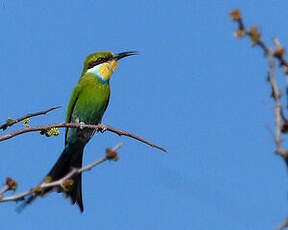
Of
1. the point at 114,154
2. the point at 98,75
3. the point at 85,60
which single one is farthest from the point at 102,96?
the point at 114,154

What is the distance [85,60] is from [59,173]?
1.99m

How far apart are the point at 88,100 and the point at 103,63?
0.50m

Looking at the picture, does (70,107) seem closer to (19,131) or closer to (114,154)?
(19,131)

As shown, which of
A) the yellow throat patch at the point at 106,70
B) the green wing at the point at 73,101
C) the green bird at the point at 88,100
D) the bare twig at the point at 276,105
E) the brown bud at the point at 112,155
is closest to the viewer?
the bare twig at the point at 276,105

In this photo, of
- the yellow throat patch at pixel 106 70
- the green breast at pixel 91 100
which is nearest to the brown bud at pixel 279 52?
the green breast at pixel 91 100

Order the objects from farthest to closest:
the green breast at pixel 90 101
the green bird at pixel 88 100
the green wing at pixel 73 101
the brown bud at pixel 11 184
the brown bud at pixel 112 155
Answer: the green wing at pixel 73 101
the green breast at pixel 90 101
the green bird at pixel 88 100
the brown bud at pixel 11 184
the brown bud at pixel 112 155

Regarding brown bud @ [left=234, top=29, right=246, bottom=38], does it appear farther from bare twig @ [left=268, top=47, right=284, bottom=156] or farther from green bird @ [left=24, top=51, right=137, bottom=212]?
green bird @ [left=24, top=51, right=137, bottom=212]

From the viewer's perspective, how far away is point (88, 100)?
200 inches

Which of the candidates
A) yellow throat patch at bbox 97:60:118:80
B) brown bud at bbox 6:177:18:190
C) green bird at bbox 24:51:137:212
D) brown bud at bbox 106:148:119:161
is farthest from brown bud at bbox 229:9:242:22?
yellow throat patch at bbox 97:60:118:80

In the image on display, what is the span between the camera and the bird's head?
532cm

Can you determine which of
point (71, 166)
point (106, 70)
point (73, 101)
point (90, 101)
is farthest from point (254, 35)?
point (106, 70)

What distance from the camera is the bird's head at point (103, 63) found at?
5324 millimetres

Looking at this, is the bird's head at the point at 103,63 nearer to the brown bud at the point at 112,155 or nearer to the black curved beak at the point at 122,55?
the black curved beak at the point at 122,55

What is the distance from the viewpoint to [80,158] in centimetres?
464
